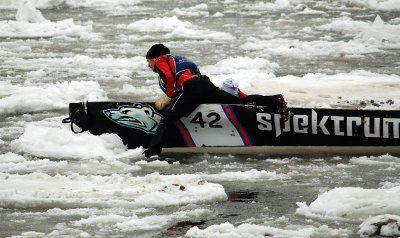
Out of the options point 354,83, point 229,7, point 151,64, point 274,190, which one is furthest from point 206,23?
point 274,190

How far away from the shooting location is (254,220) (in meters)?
4.92

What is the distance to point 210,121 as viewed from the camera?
735 centimetres

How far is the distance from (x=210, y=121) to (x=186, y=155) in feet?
1.43

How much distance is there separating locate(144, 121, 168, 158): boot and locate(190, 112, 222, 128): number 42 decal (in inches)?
13.4

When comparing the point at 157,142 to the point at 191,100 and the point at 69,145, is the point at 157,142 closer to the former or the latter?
the point at 191,100

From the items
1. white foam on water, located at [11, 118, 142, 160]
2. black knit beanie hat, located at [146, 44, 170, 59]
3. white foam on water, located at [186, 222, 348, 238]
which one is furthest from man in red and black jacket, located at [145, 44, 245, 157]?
white foam on water, located at [186, 222, 348, 238]

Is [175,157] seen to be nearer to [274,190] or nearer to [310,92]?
[274,190]

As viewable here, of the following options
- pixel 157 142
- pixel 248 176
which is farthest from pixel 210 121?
pixel 248 176

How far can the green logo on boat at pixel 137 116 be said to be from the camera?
24.6 ft

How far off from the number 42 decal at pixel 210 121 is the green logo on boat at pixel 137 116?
1.31 ft

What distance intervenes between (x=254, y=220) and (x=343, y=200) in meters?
0.65

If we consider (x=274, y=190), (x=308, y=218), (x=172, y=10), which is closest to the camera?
(x=308, y=218)

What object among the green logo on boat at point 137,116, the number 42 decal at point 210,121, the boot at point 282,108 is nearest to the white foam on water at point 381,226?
the boot at point 282,108

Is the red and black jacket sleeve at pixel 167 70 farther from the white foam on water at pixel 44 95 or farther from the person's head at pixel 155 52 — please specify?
the white foam on water at pixel 44 95
